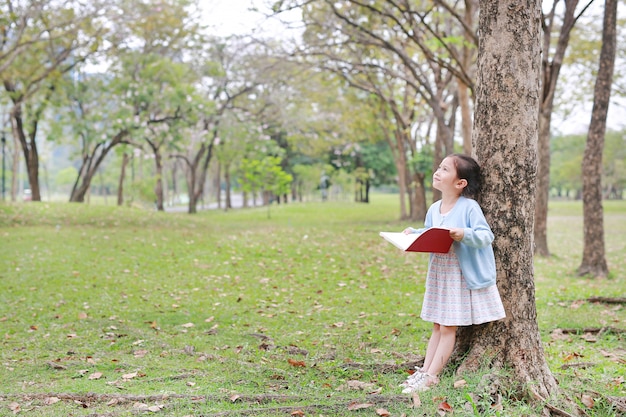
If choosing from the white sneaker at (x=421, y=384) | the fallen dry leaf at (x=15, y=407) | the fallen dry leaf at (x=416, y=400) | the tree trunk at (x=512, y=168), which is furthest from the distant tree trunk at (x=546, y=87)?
the fallen dry leaf at (x=15, y=407)

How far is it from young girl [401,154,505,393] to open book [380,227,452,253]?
0.25ft

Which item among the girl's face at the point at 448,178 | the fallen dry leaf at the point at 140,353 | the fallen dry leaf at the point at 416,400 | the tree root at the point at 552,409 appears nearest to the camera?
the tree root at the point at 552,409

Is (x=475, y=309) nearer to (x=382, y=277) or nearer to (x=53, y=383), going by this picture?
(x=53, y=383)

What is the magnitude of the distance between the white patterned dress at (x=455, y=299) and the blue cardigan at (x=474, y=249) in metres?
0.07

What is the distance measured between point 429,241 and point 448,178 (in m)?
0.50

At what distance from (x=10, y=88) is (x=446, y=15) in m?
14.8

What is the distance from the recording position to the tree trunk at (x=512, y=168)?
3674 millimetres

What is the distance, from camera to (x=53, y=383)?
4.36 metres

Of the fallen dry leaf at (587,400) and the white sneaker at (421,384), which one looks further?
the white sneaker at (421,384)

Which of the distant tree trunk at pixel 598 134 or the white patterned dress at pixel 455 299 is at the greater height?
the distant tree trunk at pixel 598 134

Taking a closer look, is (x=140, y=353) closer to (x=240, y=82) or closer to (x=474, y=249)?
(x=474, y=249)

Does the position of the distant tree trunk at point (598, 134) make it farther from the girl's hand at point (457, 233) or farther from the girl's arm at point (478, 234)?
the girl's hand at point (457, 233)

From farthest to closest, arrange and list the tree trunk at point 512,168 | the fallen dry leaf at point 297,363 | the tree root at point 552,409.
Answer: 1. the fallen dry leaf at point 297,363
2. the tree trunk at point 512,168
3. the tree root at point 552,409

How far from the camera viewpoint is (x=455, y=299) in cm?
369
